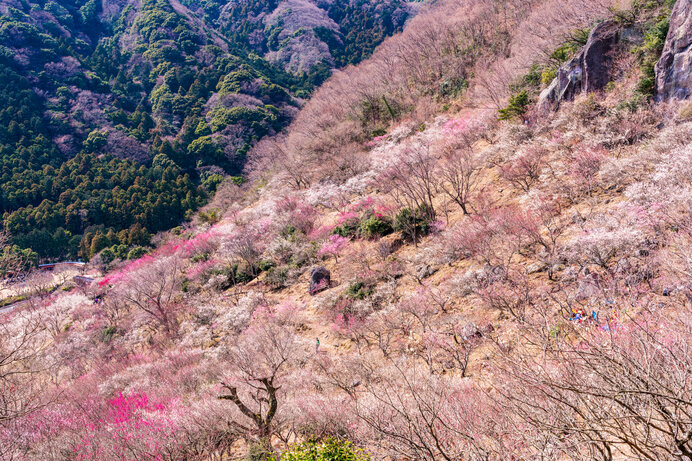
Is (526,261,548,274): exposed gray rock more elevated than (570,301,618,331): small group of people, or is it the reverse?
(570,301,618,331): small group of people

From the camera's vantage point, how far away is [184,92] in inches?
2574

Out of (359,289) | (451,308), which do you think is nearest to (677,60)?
(451,308)

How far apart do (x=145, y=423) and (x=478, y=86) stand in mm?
30414

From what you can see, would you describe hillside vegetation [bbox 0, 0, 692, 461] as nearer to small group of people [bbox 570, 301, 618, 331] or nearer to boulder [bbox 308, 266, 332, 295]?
small group of people [bbox 570, 301, 618, 331]

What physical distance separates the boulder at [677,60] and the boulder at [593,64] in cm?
292

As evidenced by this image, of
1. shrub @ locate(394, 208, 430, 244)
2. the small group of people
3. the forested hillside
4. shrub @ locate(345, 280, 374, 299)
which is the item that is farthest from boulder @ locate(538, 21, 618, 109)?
the forested hillside

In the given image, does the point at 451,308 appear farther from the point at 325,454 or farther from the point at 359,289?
the point at 325,454

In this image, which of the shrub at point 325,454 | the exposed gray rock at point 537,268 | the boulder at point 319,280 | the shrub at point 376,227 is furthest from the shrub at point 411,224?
the shrub at point 325,454

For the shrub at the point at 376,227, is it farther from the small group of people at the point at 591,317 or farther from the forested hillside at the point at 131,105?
the forested hillside at the point at 131,105

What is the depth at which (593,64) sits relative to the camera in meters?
15.9

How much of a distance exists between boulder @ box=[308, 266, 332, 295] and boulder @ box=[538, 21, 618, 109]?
53.2 ft

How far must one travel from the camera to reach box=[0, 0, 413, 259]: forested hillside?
4597 cm

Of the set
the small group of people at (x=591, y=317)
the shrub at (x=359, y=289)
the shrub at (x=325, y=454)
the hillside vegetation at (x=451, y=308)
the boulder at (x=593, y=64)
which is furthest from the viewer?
the boulder at (x=593, y=64)

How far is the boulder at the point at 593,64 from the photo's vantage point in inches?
618
